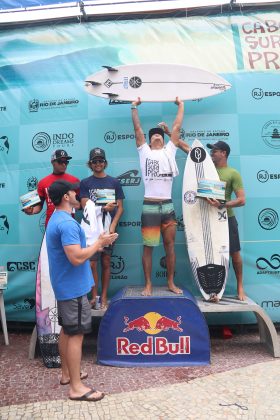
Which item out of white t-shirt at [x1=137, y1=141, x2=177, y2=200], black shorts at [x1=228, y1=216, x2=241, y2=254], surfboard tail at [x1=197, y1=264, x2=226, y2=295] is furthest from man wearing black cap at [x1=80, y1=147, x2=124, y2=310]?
black shorts at [x1=228, y1=216, x2=241, y2=254]

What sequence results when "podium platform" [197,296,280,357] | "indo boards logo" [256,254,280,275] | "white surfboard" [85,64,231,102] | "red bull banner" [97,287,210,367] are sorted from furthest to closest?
1. "indo boards logo" [256,254,280,275]
2. "white surfboard" [85,64,231,102]
3. "podium platform" [197,296,280,357]
4. "red bull banner" [97,287,210,367]

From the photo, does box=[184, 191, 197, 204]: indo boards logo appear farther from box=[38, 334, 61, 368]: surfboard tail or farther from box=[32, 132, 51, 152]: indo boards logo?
box=[38, 334, 61, 368]: surfboard tail

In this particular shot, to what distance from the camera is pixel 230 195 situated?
3855mm

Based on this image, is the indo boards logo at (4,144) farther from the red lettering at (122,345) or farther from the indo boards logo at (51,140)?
the red lettering at (122,345)

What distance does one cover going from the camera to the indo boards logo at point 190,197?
379 centimetres

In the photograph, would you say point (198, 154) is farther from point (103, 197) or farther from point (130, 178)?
point (103, 197)

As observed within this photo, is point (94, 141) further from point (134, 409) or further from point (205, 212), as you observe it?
point (134, 409)

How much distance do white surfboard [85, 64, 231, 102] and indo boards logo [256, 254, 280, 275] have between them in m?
2.00

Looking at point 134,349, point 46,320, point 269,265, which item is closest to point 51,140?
point 46,320

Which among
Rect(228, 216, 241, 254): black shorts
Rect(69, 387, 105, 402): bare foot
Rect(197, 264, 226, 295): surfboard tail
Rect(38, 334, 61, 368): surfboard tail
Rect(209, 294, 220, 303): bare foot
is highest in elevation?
Rect(228, 216, 241, 254): black shorts

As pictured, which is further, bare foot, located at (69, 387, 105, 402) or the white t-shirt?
the white t-shirt

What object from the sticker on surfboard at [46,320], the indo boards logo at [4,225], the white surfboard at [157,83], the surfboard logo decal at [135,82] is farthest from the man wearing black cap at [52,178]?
the surfboard logo decal at [135,82]

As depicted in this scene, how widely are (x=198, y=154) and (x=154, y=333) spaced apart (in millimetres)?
1917

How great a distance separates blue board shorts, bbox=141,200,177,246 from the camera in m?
3.56
